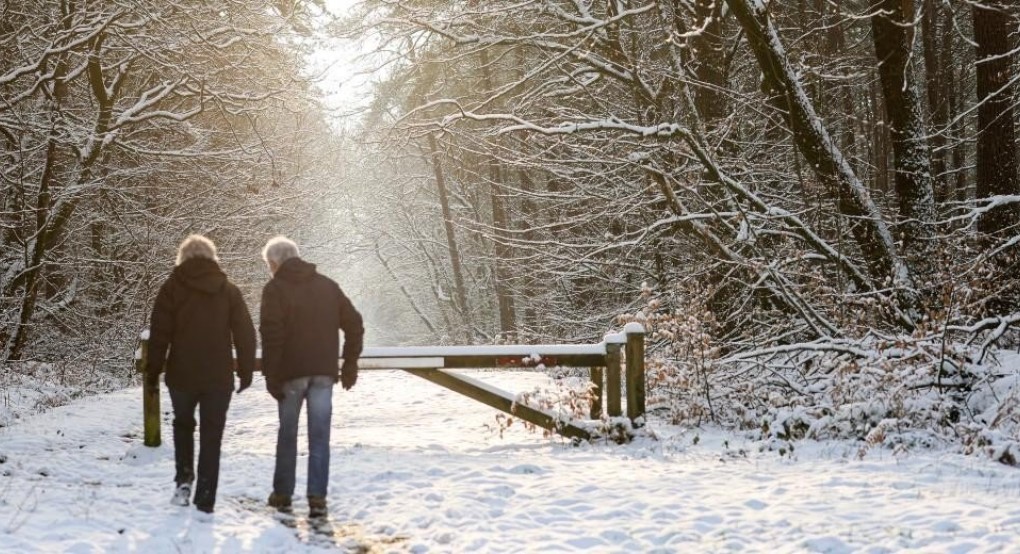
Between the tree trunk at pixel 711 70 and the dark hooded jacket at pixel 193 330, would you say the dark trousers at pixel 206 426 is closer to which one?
the dark hooded jacket at pixel 193 330

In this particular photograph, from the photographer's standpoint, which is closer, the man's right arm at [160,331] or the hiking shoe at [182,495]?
the man's right arm at [160,331]

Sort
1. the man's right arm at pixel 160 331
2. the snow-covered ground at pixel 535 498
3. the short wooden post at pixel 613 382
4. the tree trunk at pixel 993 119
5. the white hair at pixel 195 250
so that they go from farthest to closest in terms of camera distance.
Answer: the tree trunk at pixel 993 119 → the short wooden post at pixel 613 382 → the white hair at pixel 195 250 → the man's right arm at pixel 160 331 → the snow-covered ground at pixel 535 498

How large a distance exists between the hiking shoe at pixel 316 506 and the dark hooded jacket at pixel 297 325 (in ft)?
2.93

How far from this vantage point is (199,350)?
5.57 meters

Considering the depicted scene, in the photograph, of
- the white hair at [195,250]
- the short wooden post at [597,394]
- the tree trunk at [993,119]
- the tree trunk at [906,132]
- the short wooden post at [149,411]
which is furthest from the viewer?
the tree trunk at [993,119]

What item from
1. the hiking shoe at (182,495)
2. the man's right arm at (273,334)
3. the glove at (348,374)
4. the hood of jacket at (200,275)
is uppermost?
the hood of jacket at (200,275)

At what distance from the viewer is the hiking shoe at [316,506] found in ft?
19.0

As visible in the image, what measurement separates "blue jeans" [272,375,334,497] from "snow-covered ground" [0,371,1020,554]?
0.93 feet

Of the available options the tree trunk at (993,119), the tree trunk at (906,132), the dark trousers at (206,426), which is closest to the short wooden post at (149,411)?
the dark trousers at (206,426)

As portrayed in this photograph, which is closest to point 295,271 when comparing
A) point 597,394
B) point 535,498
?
point 535,498

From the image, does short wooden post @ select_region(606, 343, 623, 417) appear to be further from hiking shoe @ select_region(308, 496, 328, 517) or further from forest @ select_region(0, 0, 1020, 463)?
hiking shoe @ select_region(308, 496, 328, 517)

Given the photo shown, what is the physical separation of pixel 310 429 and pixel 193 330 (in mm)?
1103

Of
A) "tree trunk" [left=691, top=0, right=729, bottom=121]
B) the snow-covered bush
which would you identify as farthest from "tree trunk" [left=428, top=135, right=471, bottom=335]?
the snow-covered bush

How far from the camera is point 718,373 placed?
34.0ft
